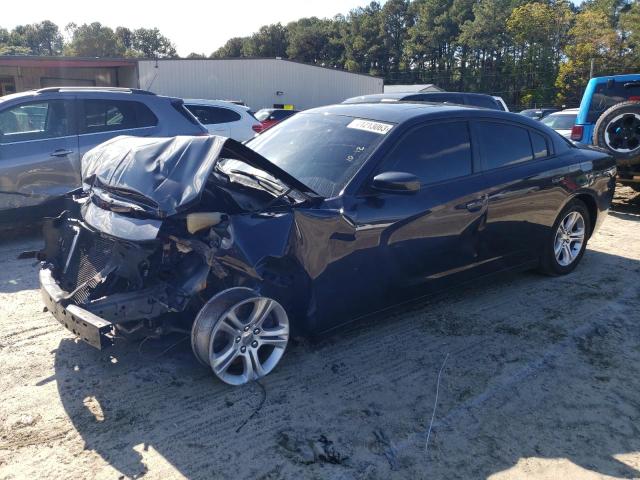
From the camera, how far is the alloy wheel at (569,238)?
17.5 feet

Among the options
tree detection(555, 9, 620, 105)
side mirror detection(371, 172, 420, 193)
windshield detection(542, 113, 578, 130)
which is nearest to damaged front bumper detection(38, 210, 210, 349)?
side mirror detection(371, 172, 420, 193)

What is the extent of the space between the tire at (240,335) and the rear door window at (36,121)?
455 centimetres

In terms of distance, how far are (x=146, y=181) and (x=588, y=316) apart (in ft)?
12.2

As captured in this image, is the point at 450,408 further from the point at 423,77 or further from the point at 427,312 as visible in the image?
the point at 423,77

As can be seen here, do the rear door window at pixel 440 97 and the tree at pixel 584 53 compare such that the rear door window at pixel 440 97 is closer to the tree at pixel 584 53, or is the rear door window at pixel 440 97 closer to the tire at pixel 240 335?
the tire at pixel 240 335

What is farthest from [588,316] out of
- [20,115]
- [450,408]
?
[20,115]

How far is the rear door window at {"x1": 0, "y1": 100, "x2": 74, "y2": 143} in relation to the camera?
20.2 ft

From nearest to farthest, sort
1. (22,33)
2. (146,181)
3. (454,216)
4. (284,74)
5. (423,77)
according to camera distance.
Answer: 1. (146,181)
2. (454,216)
3. (284,74)
4. (423,77)
5. (22,33)

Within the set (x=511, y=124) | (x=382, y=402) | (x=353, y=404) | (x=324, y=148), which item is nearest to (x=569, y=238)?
(x=511, y=124)

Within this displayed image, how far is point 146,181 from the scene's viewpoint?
A: 3320 millimetres

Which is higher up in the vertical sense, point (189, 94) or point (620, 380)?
point (189, 94)

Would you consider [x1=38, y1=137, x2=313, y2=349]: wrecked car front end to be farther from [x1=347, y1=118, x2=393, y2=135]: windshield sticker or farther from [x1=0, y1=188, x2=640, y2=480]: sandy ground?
[x1=347, y1=118, x2=393, y2=135]: windshield sticker

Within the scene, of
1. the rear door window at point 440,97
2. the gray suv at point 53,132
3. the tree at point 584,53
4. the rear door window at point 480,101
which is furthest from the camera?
the tree at point 584,53

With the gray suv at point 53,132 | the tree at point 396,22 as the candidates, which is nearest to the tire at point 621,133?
the gray suv at point 53,132
